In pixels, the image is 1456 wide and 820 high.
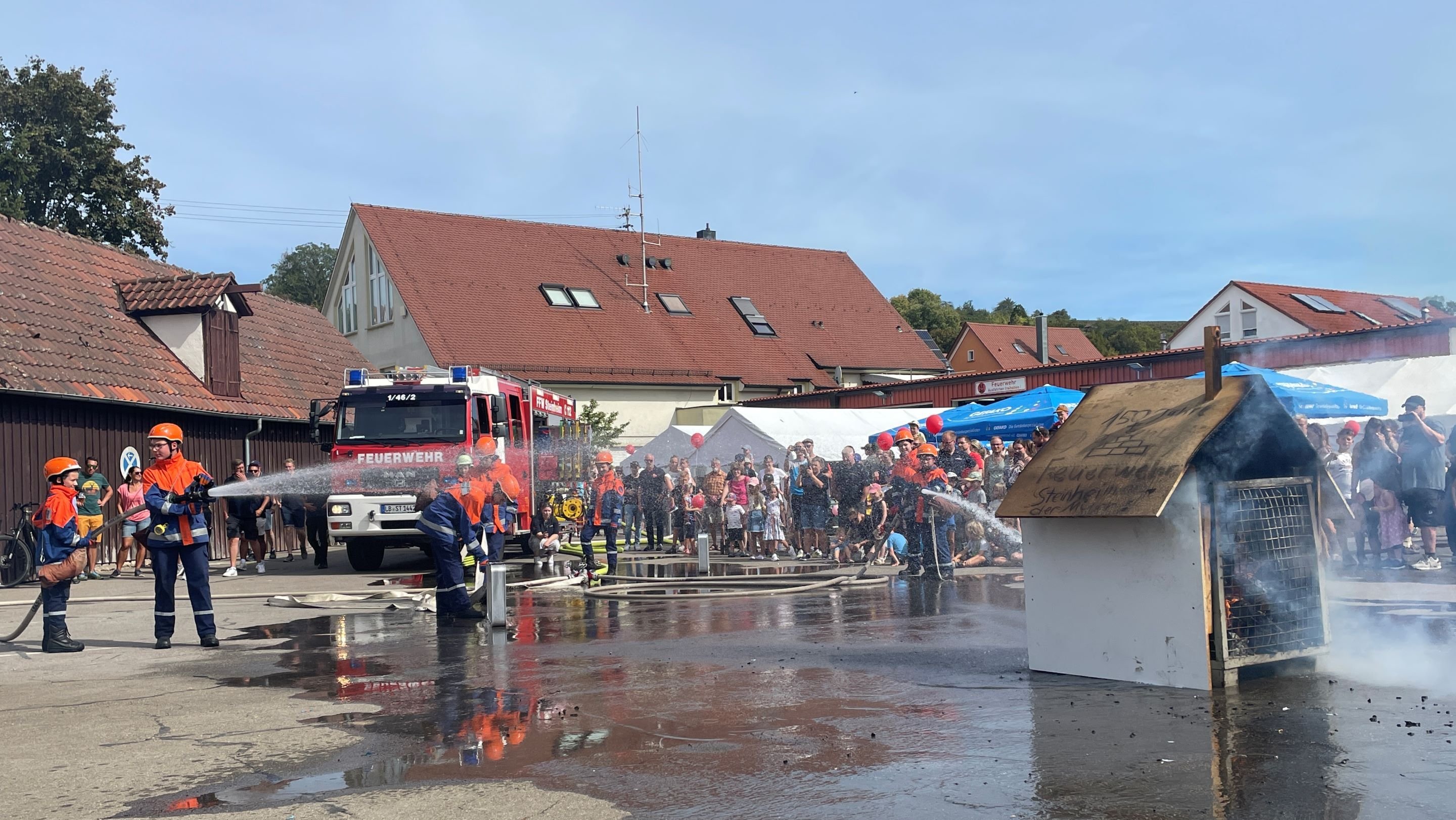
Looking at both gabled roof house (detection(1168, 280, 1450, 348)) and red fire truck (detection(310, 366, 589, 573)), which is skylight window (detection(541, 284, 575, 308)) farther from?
red fire truck (detection(310, 366, 589, 573))

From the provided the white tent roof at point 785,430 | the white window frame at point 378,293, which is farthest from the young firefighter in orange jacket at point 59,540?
the white window frame at point 378,293

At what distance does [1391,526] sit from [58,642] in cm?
1416

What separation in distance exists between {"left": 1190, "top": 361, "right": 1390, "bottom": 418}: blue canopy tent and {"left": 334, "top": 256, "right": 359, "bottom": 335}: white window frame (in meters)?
32.1

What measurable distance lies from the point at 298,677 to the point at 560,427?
16.6 m

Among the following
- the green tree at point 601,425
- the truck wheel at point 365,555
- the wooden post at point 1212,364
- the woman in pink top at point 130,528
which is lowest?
the truck wheel at point 365,555

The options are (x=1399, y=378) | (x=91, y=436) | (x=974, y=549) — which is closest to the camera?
(x=974, y=549)

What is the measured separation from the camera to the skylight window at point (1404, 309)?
7246 mm

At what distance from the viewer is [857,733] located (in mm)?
6691

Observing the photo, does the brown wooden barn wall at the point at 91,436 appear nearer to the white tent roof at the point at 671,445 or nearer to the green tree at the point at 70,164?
the white tent roof at the point at 671,445

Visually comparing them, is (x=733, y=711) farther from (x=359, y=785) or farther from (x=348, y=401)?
(x=348, y=401)

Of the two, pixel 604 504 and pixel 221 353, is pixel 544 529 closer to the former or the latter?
pixel 604 504

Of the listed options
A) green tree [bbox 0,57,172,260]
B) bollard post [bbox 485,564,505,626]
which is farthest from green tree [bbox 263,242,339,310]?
bollard post [bbox 485,564,505,626]

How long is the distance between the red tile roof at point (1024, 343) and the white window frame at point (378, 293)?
40528 mm

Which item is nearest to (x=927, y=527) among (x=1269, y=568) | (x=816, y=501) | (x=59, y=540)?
(x=816, y=501)
